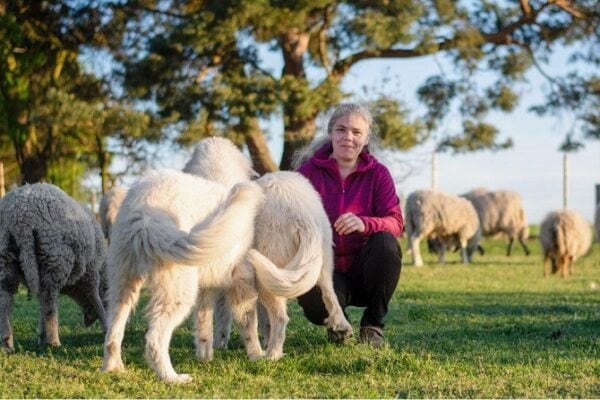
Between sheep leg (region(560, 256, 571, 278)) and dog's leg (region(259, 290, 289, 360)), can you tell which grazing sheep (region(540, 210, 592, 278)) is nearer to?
sheep leg (region(560, 256, 571, 278))

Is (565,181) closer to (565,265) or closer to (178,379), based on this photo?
(565,265)

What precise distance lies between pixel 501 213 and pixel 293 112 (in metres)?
10.0

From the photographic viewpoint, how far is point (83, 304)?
7.60 metres

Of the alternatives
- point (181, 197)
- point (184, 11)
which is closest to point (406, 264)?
point (184, 11)

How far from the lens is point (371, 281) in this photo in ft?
20.9

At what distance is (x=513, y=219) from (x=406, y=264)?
7749mm

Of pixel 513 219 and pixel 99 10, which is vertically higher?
pixel 99 10

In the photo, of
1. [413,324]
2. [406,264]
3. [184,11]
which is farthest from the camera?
[184,11]

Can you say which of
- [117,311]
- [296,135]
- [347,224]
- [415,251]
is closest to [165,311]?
[117,311]

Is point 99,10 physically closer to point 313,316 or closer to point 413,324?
point 413,324

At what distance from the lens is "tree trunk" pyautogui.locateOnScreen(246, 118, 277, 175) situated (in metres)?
20.0

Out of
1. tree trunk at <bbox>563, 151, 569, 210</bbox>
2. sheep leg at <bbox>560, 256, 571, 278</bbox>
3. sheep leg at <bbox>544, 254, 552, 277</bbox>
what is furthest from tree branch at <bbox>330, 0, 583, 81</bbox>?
tree trunk at <bbox>563, 151, 569, 210</bbox>

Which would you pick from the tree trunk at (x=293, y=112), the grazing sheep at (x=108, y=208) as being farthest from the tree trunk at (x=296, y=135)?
the grazing sheep at (x=108, y=208)

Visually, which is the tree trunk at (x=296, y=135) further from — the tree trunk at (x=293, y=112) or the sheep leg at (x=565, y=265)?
the sheep leg at (x=565, y=265)
